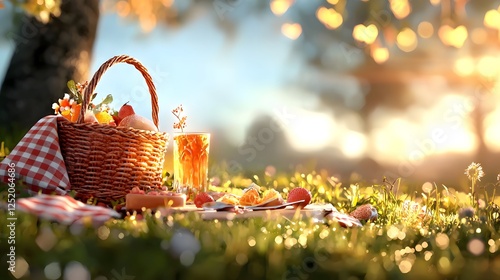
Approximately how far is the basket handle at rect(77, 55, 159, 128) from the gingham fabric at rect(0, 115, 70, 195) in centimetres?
23

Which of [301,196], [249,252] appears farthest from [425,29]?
[249,252]

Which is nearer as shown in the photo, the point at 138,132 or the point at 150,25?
the point at 138,132

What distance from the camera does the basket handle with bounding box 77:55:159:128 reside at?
13.4ft

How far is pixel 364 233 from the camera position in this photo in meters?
2.79

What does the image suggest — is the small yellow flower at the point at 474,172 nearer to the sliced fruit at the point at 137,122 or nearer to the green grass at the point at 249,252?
the green grass at the point at 249,252

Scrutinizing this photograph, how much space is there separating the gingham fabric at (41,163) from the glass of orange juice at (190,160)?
739 mm

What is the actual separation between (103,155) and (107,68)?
1.84 ft

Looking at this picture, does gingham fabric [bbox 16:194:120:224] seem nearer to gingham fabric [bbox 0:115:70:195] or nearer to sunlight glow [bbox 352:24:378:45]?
gingham fabric [bbox 0:115:70:195]

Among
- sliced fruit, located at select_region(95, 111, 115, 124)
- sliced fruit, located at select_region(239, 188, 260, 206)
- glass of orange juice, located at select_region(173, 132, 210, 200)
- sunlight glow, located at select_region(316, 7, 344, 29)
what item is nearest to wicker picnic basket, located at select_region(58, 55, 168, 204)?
glass of orange juice, located at select_region(173, 132, 210, 200)

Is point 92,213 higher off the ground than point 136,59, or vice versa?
point 136,59

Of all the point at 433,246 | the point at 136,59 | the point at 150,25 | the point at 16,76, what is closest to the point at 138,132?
the point at 136,59

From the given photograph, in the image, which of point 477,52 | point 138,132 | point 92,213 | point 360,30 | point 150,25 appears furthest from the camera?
point 477,52

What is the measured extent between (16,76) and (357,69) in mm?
5262

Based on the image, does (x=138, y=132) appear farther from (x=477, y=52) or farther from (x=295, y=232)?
(x=477, y=52)
